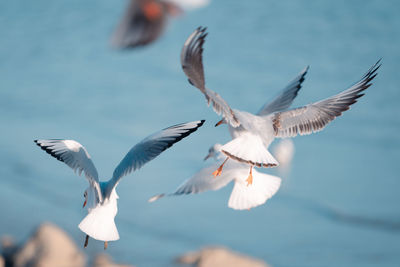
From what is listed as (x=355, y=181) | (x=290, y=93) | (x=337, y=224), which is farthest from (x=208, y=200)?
(x=290, y=93)

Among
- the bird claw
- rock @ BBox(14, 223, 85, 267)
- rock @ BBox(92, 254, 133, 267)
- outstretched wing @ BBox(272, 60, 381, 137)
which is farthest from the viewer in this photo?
rock @ BBox(92, 254, 133, 267)

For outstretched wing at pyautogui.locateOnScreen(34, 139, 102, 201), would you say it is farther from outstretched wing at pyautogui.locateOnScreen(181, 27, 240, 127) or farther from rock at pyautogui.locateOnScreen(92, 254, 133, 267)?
rock at pyautogui.locateOnScreen(92, 254, 133, 267)

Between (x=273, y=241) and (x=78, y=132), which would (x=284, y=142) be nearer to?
(x=273, y=241)

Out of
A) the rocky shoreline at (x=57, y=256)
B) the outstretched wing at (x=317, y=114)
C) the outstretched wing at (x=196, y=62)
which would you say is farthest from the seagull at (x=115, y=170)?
the rocky shoreline at (x=57, y=256)

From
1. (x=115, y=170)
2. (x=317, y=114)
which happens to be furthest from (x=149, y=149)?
(x=317, y=114)

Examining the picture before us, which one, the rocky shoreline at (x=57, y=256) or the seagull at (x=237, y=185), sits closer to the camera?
the seagull at (x=237, y=185)

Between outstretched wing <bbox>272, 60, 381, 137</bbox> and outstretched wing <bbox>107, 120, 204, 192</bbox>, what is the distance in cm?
75

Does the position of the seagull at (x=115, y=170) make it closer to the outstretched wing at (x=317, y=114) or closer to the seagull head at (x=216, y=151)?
the outstretched wing at (x=317, y=114)

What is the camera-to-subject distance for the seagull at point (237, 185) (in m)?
3.56

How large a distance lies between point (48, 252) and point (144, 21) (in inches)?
149

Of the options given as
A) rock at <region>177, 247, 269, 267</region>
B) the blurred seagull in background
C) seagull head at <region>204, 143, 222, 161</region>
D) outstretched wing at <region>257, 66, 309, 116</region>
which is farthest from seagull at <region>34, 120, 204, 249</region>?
rock at <region>177, 247, 269, 267</region>

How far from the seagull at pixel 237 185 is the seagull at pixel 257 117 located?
110 mm

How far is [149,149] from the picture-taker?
10.1 ft

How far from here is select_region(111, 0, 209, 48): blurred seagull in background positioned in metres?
3.23
